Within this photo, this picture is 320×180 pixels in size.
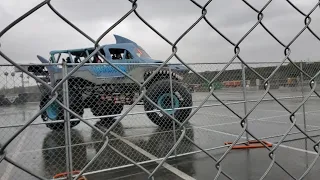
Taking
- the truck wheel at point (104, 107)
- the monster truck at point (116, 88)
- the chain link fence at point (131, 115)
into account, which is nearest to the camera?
the chain link fence at point (131, 115)

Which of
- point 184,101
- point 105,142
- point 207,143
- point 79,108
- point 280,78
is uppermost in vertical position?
point 280,78

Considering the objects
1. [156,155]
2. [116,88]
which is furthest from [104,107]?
[156,155]

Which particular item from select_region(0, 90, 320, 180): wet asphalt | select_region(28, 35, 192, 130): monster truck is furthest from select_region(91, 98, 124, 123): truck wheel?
select_region(0, 90, 320, 180): wet asphalt

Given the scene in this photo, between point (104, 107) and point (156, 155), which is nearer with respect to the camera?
point (156, 155)

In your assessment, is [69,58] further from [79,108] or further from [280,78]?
[280,78]

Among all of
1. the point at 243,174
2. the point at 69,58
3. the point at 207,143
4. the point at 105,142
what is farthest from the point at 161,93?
the point at 105,142

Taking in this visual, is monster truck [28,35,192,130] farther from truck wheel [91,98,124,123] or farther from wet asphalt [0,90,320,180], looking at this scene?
wet asphalt [0,90,320,180]

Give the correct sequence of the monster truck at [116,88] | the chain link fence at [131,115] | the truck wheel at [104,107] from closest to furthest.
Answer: the chain link fence at [131,115]
the monster truck at [116,88]
the truck wheel at [104,107]

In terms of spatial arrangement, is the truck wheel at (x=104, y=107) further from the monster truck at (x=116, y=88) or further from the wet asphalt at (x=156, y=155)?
the wet asphalt at (x=156, y=155)

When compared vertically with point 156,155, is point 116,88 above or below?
above

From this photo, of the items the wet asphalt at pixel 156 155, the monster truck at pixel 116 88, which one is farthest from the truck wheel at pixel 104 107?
the wet asphalt at pixel 156 155

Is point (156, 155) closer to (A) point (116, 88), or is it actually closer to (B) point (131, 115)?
(B) point (131, 115)

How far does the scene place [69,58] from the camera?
9.73 metres

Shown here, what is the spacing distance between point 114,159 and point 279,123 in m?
6.09
